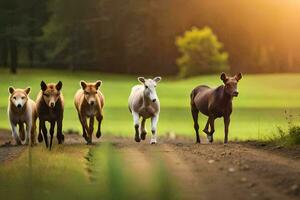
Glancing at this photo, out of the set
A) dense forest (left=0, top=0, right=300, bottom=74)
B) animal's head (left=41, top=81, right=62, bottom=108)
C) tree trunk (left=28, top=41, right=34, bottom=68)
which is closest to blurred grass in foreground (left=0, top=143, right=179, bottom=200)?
animal's head (left=41, top=81, right=62, bottom=108)

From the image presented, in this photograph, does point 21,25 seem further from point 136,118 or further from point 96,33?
point 136,118

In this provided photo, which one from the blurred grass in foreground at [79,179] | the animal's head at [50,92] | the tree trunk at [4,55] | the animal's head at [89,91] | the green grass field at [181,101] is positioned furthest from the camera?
the tree trunk at [4,55]

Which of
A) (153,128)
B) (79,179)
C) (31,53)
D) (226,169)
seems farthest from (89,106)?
(31,53)

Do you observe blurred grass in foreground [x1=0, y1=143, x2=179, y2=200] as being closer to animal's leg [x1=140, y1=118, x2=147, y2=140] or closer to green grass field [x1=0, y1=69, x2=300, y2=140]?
animal's leg [x1=140, y1=118, x2=147, y2=140]

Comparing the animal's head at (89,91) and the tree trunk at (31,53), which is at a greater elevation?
the tree trunk at (31,53)

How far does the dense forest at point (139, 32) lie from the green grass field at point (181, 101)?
172 centimetres

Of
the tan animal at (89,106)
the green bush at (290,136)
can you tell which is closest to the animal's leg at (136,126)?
the tan animal at (89,106)

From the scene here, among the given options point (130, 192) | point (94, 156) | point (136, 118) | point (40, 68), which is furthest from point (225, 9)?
point (130, 192)

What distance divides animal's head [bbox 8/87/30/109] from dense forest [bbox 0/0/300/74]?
92.1ft

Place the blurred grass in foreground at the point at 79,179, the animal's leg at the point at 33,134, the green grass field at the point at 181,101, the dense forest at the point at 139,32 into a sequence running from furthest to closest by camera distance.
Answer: the dense forest at the point at 139,32 → the green grass field at the point at 181,101 → the animal's leg at the point at 33,134 → the blurred grass in foreground at the point at 79,179

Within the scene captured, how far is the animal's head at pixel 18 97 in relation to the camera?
48.2ft

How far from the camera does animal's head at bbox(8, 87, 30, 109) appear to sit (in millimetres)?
14688

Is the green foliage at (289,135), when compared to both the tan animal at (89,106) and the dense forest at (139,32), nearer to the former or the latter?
the tan animal at (89,106)

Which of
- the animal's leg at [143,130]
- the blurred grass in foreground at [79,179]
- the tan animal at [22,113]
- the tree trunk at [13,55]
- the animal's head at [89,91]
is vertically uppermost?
the tree trunk at [13,55]
